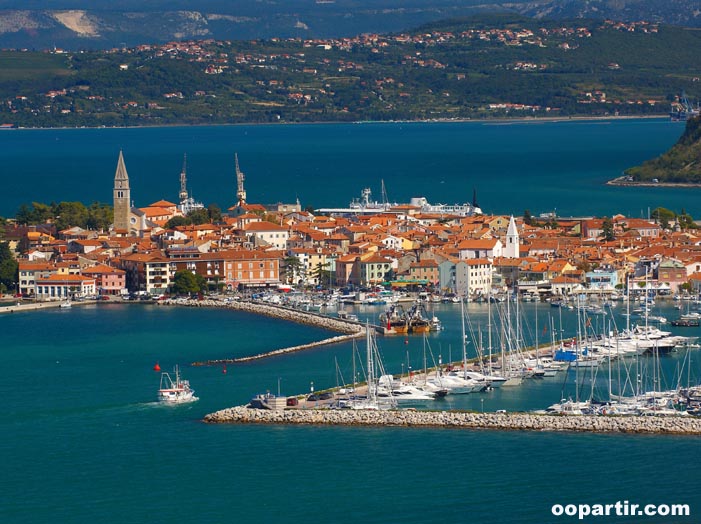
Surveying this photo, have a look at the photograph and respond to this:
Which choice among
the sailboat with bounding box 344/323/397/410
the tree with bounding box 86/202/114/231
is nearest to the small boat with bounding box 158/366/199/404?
the sailboat with bounding box 344/323/397/410

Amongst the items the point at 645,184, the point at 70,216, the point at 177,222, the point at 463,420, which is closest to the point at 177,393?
the point at 463,420

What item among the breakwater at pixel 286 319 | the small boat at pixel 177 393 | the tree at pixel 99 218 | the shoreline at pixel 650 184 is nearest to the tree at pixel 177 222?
the tree at pixel 99 218

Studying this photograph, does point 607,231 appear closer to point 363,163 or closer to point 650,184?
point 650,184

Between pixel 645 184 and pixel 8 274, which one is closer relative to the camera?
pixel 8 274

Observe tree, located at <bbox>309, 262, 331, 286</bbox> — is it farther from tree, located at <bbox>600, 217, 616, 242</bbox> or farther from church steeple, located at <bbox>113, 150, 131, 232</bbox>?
tree, located at <bbox>600, 217, 616, 242</bbox>

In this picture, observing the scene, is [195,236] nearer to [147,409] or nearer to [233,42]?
[147,409]

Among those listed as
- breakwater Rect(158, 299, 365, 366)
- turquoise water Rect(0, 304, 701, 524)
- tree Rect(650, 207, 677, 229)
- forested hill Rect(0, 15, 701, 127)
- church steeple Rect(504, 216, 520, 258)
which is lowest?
turquoise water Rect(0, 304, 701, 524)
